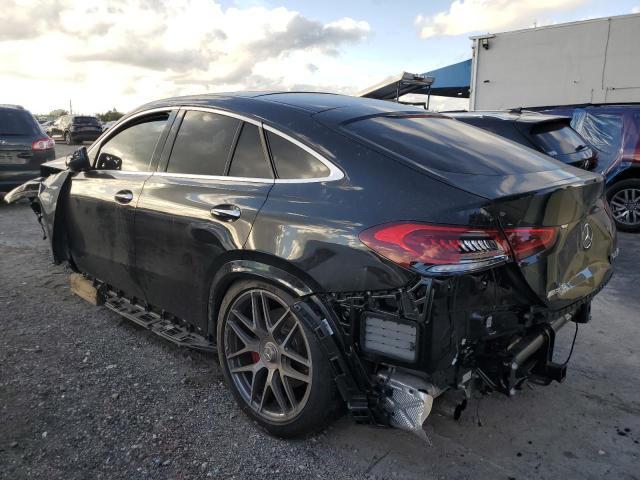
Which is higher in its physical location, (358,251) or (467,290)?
(358,251)

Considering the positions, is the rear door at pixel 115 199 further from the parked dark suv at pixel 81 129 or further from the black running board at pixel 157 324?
the parked dark suv at pixel 81 129

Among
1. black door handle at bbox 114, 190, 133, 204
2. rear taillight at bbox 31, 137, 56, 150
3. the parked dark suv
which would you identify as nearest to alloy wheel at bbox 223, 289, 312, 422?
black door handle at bbox 114, 190, 133, 204

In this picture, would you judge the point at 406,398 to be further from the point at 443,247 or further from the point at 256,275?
the point at 256,275

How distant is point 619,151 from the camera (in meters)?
7.26

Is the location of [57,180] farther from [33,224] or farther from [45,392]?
[33,224]

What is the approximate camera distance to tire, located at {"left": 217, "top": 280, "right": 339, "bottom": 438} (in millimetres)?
2396

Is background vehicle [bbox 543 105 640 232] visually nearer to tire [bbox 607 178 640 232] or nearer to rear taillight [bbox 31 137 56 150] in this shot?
tire [bbox 607 178 640 232]

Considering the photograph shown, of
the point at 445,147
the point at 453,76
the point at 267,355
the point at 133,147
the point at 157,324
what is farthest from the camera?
the point at 453,76

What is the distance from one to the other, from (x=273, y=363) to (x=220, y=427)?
48 centimetres

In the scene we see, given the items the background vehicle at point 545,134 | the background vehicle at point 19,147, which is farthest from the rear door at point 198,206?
the background vehicle at point 19,147

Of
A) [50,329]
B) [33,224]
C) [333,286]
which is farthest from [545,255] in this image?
[33,224]

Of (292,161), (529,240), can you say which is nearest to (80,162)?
(292,161)

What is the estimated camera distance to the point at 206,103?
3.14 meters

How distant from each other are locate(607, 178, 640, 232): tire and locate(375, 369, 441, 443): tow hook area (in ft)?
20.6
